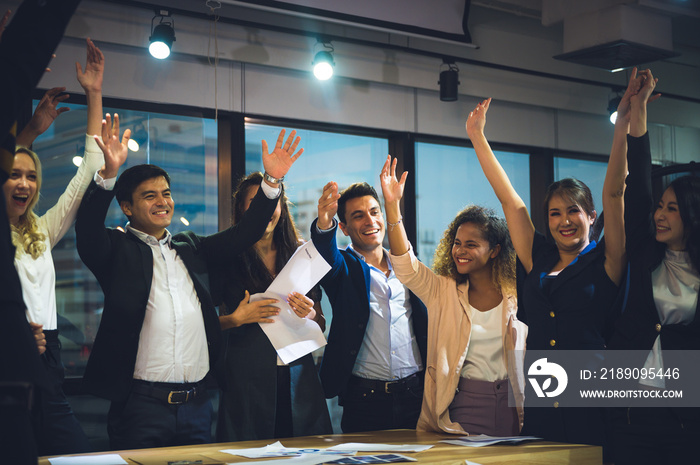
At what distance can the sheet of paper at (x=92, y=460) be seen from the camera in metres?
2.00

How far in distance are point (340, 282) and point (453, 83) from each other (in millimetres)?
2218

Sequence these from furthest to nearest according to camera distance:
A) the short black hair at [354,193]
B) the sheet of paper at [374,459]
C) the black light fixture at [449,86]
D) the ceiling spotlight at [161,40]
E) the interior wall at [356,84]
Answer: the black light fixture at [449,86] < the interior wall at [356,84] < the ceiling spotlight at [161,40] < the short black hair at [354,193] < the sheet of paper at [374,459]

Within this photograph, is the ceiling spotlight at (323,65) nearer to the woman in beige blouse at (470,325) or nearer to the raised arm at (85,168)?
the woman in beige blouse at (470,325)

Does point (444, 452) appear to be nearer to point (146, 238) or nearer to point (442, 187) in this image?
point (146, 238)

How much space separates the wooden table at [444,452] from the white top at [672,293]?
21.3 inches

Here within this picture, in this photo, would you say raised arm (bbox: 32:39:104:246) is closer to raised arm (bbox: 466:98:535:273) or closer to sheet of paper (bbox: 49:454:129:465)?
sheet of paper (bbox: 49:454:129:465)

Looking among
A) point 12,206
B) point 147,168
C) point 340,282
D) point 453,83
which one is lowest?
point 340,282

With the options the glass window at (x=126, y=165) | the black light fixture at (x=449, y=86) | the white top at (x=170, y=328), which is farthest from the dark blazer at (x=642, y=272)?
the glass window at (x=126, y=165)

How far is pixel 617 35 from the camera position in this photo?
453cm

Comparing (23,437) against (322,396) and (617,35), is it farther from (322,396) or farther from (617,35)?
(617,35)

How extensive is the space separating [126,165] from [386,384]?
2.04 meters

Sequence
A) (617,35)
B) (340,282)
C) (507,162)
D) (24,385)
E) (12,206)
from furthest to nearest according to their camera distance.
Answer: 1. (507,162)
2. (617,35)
3. (340,282)
4. (12,206)
5. (24,385)

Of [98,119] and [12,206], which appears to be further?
[98,119]

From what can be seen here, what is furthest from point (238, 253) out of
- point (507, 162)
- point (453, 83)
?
point (507, 162)
